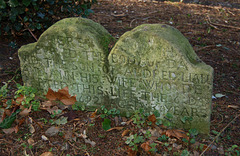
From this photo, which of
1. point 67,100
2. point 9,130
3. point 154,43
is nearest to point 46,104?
point 67,100

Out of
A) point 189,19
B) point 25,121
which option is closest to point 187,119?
point 25,121

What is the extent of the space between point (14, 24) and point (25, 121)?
6.63 feet

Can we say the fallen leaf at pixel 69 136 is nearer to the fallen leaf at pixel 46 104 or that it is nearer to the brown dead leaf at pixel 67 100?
the brown dead leaf at pixel 67 100

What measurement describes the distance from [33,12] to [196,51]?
2.76 meters

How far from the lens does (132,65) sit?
9.77ft

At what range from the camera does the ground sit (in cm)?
283

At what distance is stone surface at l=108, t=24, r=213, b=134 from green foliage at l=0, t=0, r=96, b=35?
2.02m

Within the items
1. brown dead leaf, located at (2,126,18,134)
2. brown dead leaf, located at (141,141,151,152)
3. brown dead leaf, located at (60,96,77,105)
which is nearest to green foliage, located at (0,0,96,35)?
brown dead leaf, located at (60,96,77,105)

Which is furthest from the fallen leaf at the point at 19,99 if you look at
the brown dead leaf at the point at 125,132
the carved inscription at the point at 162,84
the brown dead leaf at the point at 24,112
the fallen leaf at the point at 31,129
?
the brown dead leaf at the point at 125,132

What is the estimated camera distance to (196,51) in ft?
16.0

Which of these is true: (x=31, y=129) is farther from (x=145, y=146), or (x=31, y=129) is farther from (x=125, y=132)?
(x=145, y=146)

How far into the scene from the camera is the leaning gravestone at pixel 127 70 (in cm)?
283

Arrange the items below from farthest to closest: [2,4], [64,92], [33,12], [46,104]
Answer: [33,12]
[2,4]
[46,104]
[64,92]

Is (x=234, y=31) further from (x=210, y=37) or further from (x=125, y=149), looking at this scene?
(x=125, y=149)
